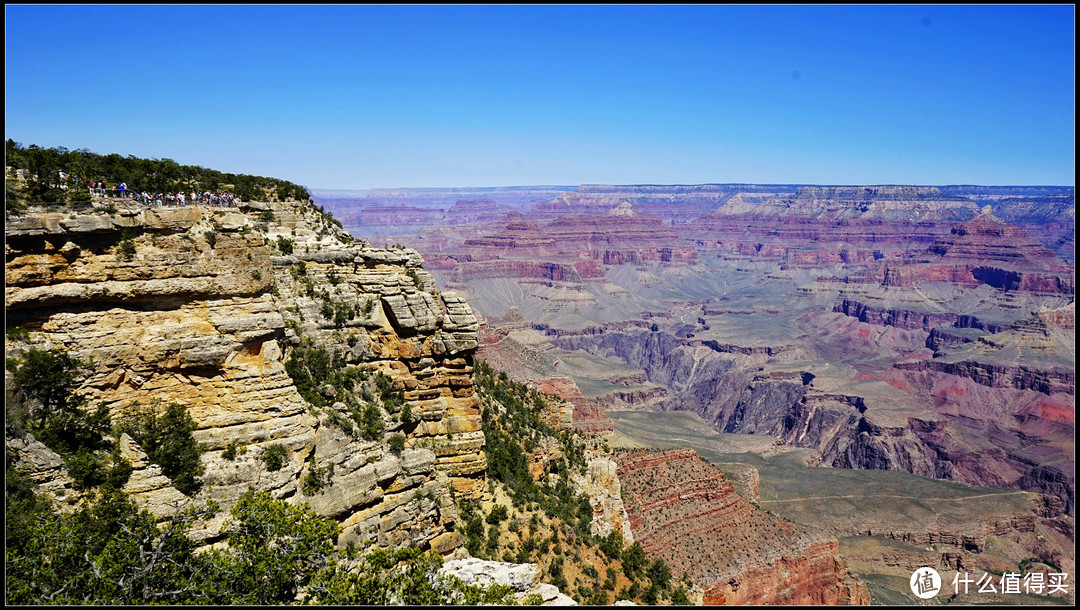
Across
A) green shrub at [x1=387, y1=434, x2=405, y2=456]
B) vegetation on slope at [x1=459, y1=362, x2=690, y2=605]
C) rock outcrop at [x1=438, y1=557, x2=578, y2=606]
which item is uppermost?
green shrub at [x1=387, y1=434, x2=405, y2=456]

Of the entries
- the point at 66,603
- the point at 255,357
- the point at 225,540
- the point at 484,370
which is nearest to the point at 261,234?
the point at 255,357

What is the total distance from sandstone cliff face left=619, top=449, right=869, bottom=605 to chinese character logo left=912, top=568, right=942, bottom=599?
14337 mm

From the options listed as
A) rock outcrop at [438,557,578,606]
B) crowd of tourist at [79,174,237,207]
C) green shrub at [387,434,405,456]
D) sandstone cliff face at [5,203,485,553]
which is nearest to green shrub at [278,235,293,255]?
crowd of tourist at [79,174,237,207]

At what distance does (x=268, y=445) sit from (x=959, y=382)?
204650 mm

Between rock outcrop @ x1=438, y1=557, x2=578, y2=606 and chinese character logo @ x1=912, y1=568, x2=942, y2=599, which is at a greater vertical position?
rock outcrop @ x1=438, y1=557, x2=578, y2=606

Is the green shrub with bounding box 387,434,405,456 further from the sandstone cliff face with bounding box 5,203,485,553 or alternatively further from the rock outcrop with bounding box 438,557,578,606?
the rock outcrop with bounding box 438,557,578,606

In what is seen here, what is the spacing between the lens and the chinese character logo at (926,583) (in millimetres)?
65188

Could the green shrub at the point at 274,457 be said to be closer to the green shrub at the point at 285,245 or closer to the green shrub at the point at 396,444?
the green shrub at the point at 396,444

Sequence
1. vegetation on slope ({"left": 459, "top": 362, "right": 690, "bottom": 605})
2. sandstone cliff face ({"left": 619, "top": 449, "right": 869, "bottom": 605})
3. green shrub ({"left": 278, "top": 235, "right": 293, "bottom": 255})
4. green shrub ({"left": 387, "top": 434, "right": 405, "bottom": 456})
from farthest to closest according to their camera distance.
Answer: sandstone cliff face ({"left": 619, "top": 449, "right": 869, "bottom": 605}), green shrub ({"left": 278, "top": 235, "right": 293, "bottom": 255}), vegetation on slope ({"left": 459, "top": 362, "right": 690, "bottom": 605}), green shrub ({"left": 387, "top": 434, "right": 405, "bottom": 456})

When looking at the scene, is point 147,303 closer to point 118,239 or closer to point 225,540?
point 118,239

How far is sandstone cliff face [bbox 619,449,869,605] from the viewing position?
47.6 meters

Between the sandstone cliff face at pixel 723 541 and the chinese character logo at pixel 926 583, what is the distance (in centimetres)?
1434

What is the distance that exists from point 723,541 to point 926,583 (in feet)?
107

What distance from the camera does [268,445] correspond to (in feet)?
54.2
